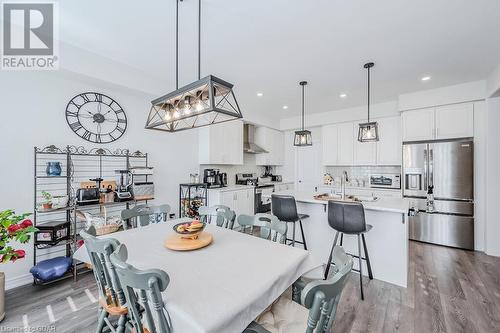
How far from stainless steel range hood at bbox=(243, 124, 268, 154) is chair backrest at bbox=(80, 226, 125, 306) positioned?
14.3 ft

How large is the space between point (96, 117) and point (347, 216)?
3494 millimetres

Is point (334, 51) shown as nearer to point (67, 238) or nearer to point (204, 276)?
point (204, 276)

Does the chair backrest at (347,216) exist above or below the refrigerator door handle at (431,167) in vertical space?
below

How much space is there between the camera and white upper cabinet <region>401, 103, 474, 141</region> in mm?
3562

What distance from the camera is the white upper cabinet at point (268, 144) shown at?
5.90 meters

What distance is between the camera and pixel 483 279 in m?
2.58

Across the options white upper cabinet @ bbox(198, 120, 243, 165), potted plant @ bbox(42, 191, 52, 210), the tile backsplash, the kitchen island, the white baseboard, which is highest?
white upper cabinet @ bbox(198, 120, 243, 165)

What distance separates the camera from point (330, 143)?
17.4ft

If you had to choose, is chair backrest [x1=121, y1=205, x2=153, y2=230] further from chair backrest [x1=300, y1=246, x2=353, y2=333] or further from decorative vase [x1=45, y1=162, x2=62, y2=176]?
chair backrest [x1=300, y1=246, x2=353, y2=333]

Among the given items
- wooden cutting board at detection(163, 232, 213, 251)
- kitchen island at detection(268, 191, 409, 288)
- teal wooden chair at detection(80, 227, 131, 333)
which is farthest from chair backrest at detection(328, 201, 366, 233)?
teal wooden chair at detection(80, 227, 131, 333)

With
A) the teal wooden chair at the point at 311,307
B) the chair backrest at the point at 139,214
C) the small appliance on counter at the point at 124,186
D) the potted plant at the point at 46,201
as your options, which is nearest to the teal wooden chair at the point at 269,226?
the teal wooden chair at the point at 311,307

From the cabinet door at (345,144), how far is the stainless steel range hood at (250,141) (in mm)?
1880

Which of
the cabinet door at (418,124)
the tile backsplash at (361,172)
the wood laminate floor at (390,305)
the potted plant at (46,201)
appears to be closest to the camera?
the wood laminate floor at (390,305)

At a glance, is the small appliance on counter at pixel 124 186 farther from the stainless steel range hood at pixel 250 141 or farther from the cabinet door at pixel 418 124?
the cabinet door at pixel 418 124
